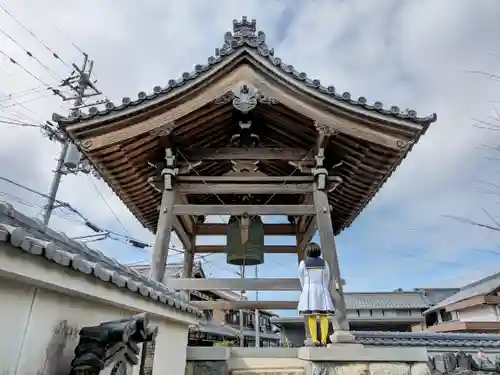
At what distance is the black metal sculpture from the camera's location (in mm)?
1984

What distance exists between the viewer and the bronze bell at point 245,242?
6.29m

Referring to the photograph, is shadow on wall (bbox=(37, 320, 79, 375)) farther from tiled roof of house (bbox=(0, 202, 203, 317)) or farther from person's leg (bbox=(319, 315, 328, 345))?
person's leg (bbox=(319, 315, 328, 345))

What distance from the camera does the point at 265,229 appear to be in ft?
23.7

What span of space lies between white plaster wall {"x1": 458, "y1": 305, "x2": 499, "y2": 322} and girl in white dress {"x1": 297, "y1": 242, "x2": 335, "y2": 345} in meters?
12.1

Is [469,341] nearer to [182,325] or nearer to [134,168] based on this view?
[182,325]

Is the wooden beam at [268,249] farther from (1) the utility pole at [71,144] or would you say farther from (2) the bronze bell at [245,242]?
(1) the utility pole at [71,144]

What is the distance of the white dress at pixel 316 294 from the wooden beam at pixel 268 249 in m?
2.73

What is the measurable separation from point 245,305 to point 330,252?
1.56 meters

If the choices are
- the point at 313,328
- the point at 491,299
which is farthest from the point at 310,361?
the point at 491,299

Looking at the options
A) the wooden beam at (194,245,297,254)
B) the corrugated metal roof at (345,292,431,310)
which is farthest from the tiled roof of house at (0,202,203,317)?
the corrugated metal roof at (345,292,431,310)

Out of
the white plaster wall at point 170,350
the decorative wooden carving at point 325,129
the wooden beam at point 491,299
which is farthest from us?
the wooden beam at point 491,299

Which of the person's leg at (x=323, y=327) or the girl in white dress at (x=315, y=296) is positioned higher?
the girl in white dress at (x=315, y=296)

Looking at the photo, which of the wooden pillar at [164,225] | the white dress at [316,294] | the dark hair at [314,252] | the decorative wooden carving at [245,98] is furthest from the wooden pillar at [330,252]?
the wooden pillar at [164,225]

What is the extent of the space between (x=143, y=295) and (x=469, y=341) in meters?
4.99
